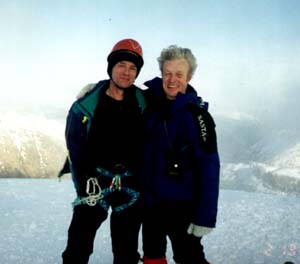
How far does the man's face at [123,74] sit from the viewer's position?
3928mm

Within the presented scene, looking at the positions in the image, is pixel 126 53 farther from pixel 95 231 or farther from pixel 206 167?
pixel 95 231

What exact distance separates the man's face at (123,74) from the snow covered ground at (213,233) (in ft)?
12.2

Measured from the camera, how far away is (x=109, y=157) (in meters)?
3.94

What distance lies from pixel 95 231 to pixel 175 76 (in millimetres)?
2062

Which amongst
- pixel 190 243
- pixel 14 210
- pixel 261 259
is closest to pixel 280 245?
pixel 261 259

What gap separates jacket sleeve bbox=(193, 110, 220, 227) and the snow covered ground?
10.3ft

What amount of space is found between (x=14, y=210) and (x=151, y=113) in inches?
293

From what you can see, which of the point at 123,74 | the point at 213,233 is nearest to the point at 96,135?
the point at 123,74

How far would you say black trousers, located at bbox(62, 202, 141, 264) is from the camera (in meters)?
3.88

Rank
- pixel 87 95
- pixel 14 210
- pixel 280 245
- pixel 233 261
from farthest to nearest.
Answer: pixel 14 210, pixel 280 245, pixel 233 261, pixel 87 95

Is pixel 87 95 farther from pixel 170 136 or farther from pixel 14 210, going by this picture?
pixel 14 210

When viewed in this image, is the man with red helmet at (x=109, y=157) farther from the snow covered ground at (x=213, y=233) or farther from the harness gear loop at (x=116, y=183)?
the snow covered ground at (x=213, y=233)

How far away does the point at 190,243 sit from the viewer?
379cm

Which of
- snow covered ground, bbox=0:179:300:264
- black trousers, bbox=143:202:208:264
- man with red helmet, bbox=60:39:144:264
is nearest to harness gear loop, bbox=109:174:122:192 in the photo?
man with red helmet, bbox=60:39:144:264
